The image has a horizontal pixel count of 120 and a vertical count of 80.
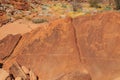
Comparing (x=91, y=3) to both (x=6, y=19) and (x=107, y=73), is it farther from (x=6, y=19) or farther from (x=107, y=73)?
(x=107, y=73)

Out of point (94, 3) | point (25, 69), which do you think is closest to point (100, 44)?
point (25, 69)

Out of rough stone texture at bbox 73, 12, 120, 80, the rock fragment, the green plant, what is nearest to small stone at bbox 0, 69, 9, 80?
the rock fragment

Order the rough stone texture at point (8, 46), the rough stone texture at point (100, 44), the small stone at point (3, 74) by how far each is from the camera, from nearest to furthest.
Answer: the rough stone texture at point (100, 44) → the small stone at point (3, 74) → the rough stone texture at point (8, 46)

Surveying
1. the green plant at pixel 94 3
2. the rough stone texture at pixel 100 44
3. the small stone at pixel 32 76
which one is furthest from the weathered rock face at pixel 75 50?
the green plant at pixel 94 3

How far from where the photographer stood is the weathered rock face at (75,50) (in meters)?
5.43

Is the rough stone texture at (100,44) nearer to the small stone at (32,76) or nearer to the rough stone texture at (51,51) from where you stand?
the rough stone texture at (51,51)

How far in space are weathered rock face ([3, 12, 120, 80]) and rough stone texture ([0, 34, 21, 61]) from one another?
18 centimetres

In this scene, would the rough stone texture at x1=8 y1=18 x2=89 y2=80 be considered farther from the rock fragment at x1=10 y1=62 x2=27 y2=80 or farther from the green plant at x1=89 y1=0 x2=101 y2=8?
the green plant at x1=89 y1=0 x2=101 y2=8

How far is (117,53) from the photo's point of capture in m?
5.46

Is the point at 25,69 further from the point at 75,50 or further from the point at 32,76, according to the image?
the point at 75,50

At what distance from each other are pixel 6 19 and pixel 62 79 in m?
9.75

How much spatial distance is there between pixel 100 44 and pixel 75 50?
1.63 ft

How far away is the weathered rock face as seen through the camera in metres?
5.43

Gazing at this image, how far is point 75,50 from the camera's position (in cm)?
586
